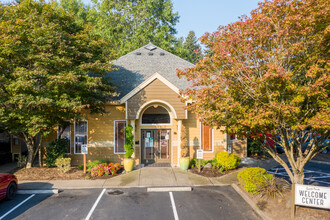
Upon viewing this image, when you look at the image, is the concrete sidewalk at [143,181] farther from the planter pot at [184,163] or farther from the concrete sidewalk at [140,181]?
the planter pot at [184,163]

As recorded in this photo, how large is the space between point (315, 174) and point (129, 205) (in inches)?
465

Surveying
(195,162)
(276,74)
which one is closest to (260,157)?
(195,162)

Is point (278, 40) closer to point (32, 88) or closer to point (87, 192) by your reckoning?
point (87, 192)

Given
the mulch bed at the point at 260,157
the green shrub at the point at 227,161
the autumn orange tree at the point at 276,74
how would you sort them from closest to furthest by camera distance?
the autumn orange tree at the point at 276,74, the green shrub at the point at 227,161, the mulch bed at the point at 260,157

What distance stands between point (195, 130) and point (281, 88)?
859 cm

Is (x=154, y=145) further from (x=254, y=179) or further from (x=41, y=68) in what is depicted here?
(x=41, y=68)

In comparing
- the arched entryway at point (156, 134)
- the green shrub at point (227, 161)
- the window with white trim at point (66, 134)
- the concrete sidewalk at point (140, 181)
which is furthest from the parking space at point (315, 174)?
the window with white trim at point (66, 134)

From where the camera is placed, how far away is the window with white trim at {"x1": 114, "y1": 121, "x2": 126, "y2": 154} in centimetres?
1577

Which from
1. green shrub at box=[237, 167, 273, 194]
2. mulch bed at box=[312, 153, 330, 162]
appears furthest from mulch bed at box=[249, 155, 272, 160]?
green shrub at box=[237, 167, 273, 194]

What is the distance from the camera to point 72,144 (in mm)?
15594

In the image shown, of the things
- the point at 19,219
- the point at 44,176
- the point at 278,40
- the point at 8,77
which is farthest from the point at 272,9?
the point at 44,176

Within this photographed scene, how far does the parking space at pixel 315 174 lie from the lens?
12295 mm

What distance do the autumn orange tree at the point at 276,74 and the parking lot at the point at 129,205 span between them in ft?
10.5

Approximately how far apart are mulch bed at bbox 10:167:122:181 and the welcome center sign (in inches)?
377
